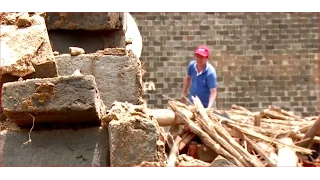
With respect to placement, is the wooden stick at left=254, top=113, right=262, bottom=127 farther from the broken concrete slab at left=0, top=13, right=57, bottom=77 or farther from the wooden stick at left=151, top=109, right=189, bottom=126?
the broken concrete slab at left=0, top=13, right=57, bottom=77

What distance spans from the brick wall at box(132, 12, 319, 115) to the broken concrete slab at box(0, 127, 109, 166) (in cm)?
1030

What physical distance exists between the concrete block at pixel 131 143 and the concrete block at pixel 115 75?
1.78 feet

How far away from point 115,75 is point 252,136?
12.0ft

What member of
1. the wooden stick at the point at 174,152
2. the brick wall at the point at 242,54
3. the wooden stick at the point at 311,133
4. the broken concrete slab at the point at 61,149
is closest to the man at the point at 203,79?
the wooden stick at the point at 174,152

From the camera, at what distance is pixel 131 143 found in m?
3.30

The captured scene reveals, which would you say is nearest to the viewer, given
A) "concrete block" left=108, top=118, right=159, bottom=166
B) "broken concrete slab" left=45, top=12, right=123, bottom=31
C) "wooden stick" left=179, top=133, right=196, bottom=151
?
"concrete block" left=108, top=118, right=159, bottom=166

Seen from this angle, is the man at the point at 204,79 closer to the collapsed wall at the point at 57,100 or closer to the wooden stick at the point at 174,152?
the wooden stick at the point at 174,152

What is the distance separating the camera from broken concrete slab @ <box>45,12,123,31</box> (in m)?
4.38

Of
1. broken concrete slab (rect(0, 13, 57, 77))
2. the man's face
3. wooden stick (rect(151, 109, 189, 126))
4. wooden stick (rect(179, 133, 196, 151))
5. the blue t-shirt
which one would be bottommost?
wooden stick (rect(179, 133, 196, 151))

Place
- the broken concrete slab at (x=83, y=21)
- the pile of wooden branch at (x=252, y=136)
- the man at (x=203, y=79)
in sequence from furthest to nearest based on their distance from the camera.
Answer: the man at (x=203, y=79) < the pile of wooden branch at (x=252, y=136) < the broken concrete slab at (x=83, y=21)

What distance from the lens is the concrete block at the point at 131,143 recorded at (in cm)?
329

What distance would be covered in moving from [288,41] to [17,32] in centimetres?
1097

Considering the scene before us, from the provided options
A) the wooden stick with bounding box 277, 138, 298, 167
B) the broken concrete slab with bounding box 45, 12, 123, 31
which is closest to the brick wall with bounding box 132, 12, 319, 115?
the wooden stick with bounding box 277, 138, 298, 167
